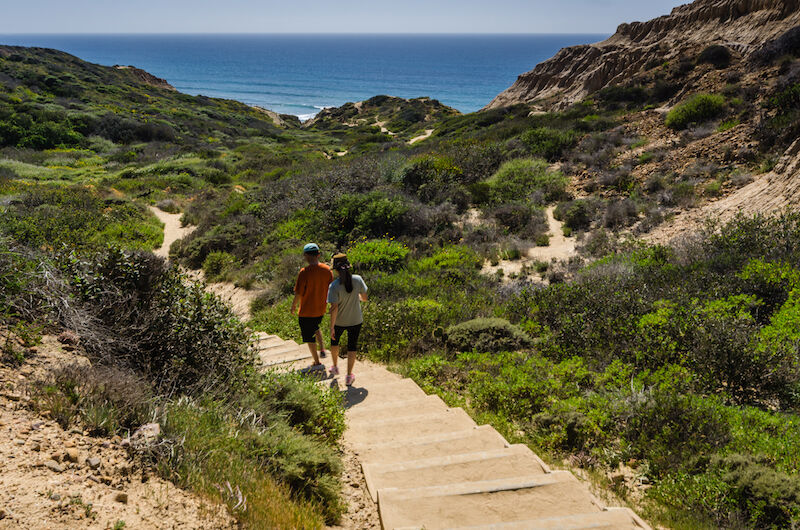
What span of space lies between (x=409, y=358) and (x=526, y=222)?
865 cm

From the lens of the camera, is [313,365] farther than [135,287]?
Yes

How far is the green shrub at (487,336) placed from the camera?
7250mm

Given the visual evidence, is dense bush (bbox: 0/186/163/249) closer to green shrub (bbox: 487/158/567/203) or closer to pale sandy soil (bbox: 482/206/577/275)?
pale sandy soil (bbox: 482/206/577/275)

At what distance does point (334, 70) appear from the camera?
542 ft

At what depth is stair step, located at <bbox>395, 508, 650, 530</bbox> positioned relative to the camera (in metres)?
2.72

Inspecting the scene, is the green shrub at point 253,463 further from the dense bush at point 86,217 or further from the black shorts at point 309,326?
the dense bush at point 86,217

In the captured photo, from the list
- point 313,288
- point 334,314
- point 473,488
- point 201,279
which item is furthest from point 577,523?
point 201,279

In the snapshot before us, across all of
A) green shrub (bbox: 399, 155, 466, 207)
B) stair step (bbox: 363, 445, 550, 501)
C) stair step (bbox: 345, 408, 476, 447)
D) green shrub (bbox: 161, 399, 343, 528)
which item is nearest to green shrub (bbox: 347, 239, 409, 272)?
green shrub (bbox: 399, 155, 466, 207)

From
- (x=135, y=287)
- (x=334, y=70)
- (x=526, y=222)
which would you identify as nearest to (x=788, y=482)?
(x=135, y=287)

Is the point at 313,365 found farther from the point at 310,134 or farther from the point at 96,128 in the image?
the point at 310,134

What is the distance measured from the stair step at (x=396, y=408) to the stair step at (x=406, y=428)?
0.71ft

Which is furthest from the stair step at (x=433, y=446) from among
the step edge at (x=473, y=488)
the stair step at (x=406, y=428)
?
the step edge at (x=473, y=488)

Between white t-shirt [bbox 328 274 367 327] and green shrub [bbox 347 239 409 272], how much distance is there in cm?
557

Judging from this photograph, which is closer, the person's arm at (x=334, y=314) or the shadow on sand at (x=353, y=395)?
the shadow on sand at (x=353, y=395)
